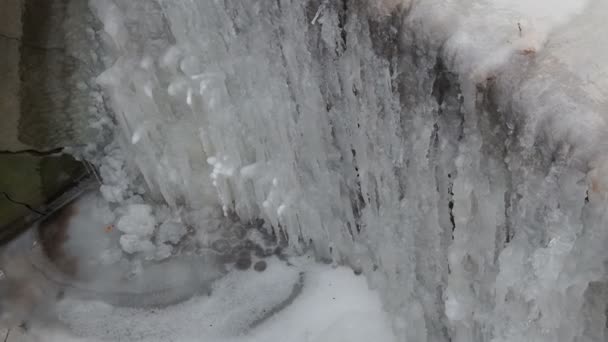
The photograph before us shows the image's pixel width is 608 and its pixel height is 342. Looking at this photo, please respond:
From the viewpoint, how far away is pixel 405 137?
262 cm

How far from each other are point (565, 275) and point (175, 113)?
235 centimetres

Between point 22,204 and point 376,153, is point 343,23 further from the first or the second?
point 22,204

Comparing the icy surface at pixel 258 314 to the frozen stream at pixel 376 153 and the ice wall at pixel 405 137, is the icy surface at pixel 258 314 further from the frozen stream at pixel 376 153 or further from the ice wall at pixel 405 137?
the ice wall at pixel 405 137

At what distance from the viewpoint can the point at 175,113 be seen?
3.67 m

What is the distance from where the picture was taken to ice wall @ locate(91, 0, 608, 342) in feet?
6.68

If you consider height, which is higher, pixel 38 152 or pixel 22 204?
pixel 38 152

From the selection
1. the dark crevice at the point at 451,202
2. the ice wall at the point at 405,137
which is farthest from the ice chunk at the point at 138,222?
the dark crevice at the point at 451,202

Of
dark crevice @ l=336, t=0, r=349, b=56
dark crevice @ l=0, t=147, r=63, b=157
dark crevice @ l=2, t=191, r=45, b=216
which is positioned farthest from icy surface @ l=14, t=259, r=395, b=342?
dark crevice @ l=336, t=0, r=349, b=56

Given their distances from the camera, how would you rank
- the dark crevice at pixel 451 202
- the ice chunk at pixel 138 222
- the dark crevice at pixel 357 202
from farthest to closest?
the ice chunk at pixel 138 222, the dark crevice at pixel 357 202, the dark crevice at pixel 451 202

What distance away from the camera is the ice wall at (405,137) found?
204 centimetres

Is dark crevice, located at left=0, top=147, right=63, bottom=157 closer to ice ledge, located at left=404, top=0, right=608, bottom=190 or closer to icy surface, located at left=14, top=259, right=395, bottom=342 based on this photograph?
icy surface, located at left=14, top=259, right=395, bottom=342

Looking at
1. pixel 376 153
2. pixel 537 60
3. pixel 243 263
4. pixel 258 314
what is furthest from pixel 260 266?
pixel 537 60

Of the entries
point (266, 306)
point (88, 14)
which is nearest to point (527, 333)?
point (266, 306)

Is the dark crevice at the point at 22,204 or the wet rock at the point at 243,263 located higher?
the dark crevice at the point at 22,204
